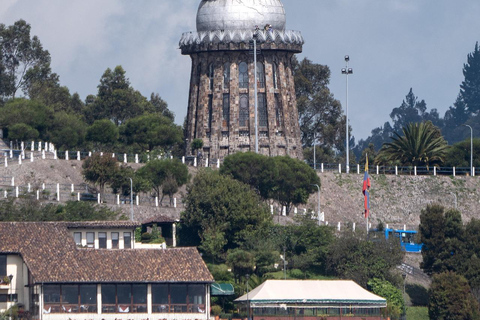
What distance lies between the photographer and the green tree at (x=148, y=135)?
136125 millimetres

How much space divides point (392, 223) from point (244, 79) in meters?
17.8

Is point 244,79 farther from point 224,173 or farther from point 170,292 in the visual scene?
point 170,292

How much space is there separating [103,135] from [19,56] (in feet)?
84.1

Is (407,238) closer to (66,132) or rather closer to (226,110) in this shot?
(226,110)

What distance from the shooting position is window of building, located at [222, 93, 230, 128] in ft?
437

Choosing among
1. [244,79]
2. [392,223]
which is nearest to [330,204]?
[392,223]

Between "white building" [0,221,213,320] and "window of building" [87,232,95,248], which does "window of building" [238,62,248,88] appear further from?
"white building" [0,221,213,320]

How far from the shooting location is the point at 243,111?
133125 mm

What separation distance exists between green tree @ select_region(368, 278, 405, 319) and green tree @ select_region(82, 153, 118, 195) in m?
23.0

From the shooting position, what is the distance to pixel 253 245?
10312cm

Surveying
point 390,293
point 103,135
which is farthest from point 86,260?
point 103,135

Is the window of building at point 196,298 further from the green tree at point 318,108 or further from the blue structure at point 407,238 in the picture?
the green tree at point 318,108

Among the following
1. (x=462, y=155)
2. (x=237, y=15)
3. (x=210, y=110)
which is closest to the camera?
(x=237, y=15)

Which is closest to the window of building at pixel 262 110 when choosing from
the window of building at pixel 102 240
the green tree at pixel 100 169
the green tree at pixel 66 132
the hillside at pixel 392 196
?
the hillside at pixel 392 196
